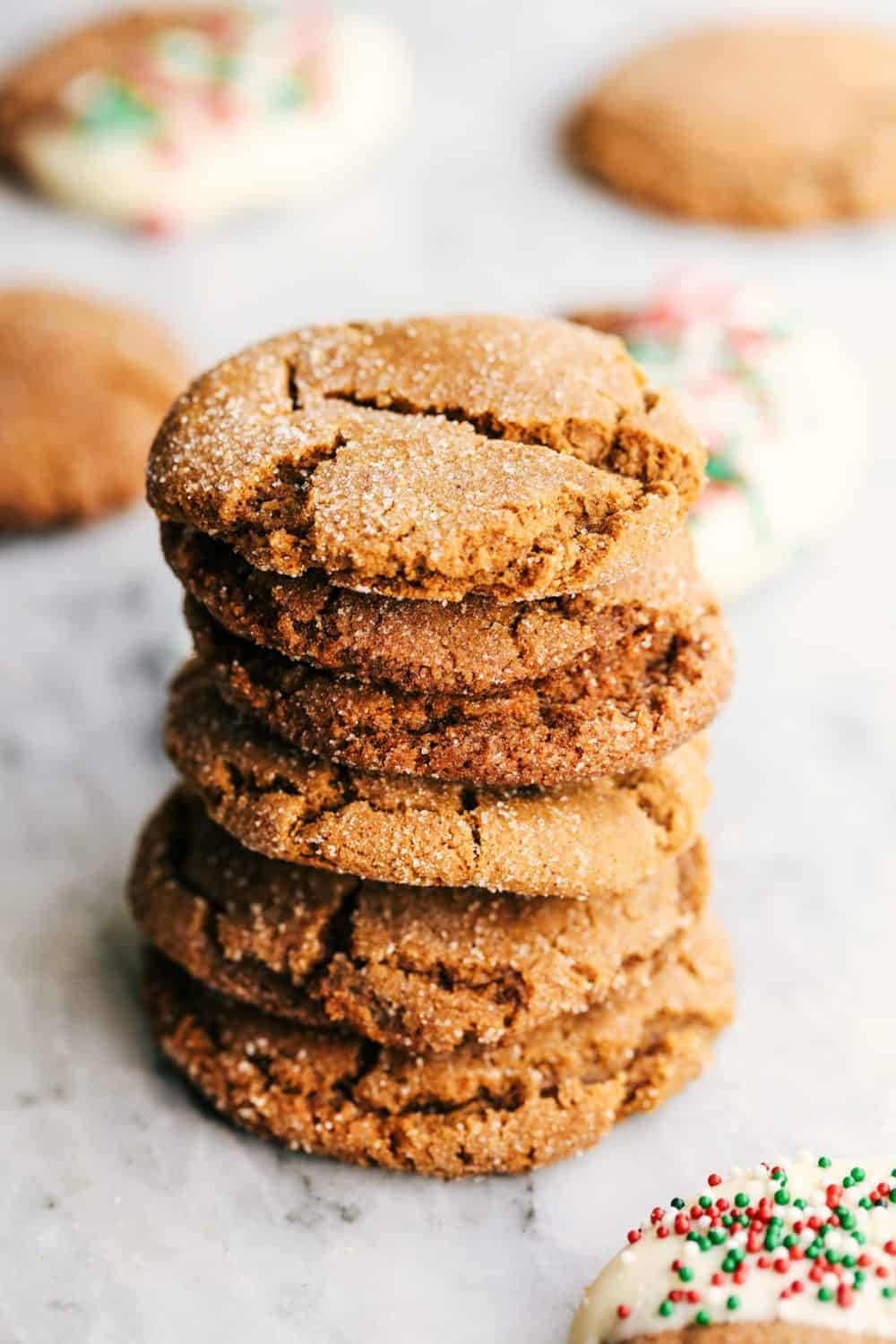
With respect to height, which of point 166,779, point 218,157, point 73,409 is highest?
point 218,157

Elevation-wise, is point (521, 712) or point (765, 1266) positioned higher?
point (521, 712)

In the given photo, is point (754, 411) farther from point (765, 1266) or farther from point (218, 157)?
point (765, 1266)

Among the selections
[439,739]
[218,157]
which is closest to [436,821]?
[439,739]

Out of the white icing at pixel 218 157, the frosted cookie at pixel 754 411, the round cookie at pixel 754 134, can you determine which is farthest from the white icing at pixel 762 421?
the white icing at pixel 218 157

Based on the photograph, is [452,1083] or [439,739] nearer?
[439,739]

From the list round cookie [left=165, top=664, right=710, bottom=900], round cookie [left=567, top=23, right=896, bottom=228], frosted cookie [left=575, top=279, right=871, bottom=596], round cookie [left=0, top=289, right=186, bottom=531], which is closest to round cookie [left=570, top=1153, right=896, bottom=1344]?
round cookie [left=165, top=664, right=710, bottom=900]
